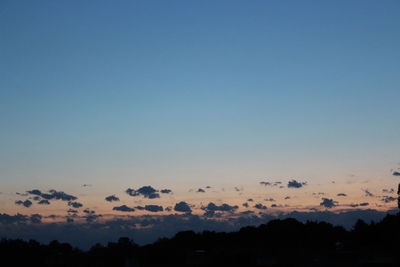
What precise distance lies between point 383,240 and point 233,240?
4811cm

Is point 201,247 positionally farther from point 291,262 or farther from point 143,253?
point 291,262

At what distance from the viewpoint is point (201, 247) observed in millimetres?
157750

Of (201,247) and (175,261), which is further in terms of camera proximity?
(201,247)

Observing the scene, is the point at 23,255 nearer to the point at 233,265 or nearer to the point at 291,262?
the point at 233,265

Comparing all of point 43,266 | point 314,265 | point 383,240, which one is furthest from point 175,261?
point 383,240

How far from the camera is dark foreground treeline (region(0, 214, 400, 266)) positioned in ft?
282

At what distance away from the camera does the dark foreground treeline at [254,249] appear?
86.0 meters

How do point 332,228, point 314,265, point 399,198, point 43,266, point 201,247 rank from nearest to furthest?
1. point 314,265
2. point 43,266
3. point 399,198
4. point 201,247
5. point 332,228

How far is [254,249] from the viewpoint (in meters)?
127

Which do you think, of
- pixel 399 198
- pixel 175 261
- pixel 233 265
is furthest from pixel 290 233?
pixel 233 265

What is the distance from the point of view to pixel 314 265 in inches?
3061

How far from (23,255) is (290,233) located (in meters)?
78.7

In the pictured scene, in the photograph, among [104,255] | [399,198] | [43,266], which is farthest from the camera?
[399,198]

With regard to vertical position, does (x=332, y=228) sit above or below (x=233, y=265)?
above
